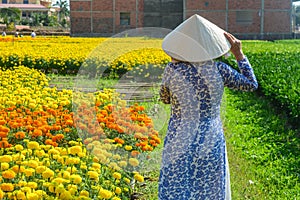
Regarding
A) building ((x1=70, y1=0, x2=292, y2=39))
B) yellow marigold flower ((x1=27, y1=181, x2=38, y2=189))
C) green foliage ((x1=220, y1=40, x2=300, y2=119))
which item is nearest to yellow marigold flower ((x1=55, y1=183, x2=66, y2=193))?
yellow marigold flower ((x1=27, y1=181, x2=38, y2=189))

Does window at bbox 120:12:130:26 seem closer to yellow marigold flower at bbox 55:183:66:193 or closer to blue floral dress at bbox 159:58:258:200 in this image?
blue floral dress at bbox 159:58:258:200

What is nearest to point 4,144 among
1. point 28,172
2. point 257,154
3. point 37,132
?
point 37,132

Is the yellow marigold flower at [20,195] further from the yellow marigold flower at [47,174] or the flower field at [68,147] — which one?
the yellow marigold flower at [47,174]

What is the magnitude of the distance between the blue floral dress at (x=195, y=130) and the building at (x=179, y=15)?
3406 centimetres

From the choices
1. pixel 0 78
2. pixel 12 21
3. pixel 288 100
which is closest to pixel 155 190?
pixel 288 100

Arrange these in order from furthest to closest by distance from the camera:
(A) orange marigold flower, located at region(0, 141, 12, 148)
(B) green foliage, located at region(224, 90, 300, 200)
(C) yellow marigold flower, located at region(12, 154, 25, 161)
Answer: (B) green foliage, located at region(224, 90, 300, 200), (A) orange marigold flower, located at region(0, 141, 12, 148), (C) yellow marigold flower, located at region(12, 154, 25, 161)

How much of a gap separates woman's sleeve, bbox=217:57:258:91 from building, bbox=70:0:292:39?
3391 centimetres

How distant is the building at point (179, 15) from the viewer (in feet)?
118

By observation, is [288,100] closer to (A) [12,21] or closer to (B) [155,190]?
(B) [155,190]

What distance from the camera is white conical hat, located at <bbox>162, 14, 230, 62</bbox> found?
259 cm

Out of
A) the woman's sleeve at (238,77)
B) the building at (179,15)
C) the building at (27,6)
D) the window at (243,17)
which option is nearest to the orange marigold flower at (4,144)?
the woman's sleeve at (238,77)

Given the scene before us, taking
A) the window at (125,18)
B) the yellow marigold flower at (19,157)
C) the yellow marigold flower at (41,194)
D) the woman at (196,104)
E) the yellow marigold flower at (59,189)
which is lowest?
the yellow marigold flower at (41,194)

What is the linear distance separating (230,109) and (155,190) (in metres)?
4.61

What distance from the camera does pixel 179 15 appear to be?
38.3m
